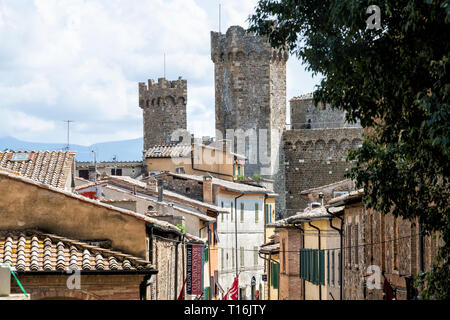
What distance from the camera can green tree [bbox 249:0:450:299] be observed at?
10906 millimetres

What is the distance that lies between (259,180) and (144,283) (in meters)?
43.4

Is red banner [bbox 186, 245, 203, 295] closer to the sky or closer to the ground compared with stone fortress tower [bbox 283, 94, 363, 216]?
closer to the ground

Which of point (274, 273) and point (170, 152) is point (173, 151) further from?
point (274, 273)

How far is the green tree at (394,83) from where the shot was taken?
10.9 metres

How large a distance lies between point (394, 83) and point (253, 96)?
163 feet

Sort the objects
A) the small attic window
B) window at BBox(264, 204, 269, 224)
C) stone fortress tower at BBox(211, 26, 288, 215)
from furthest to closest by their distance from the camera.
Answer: stone fortress tower at BBox(211, 26, 288, 215)
window at BBox(264, 204, 269, 224)
the small attic window

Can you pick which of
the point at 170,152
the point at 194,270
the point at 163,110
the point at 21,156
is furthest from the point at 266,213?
the point at 21,156

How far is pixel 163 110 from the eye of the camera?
244 feet

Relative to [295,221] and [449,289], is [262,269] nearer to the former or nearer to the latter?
[295,221]

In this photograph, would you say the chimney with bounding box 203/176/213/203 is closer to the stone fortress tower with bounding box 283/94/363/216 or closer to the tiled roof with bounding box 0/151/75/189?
the stone fortress tower with bounding box 283/94/363/216

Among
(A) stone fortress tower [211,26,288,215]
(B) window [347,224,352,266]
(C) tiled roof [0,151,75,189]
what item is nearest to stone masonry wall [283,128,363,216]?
(A) stone fortress tower [211,26,288,215]

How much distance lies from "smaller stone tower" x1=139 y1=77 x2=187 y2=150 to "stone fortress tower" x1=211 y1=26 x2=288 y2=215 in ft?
38.3

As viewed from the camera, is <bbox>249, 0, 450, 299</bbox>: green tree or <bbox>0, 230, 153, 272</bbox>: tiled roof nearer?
<bbox>249, 0, 450, 299</bbox>: green tree
